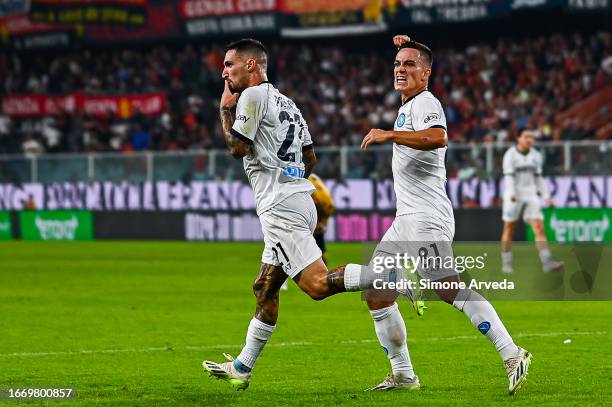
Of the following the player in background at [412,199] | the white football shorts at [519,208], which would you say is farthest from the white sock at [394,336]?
the white football shorts at [519,208]

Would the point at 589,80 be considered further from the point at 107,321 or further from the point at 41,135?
the point at 107,321

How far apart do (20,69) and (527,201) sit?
31596 millimetres

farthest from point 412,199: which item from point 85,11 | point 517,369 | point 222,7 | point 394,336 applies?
point 222,7

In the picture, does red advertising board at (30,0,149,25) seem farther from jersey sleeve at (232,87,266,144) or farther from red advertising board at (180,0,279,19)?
jersey sleeve at (232,87,266,144)

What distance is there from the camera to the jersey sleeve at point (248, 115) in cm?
857

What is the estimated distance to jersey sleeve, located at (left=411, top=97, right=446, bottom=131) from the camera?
8.62m

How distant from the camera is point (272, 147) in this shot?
346 inches

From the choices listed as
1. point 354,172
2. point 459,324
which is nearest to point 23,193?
point 354,172

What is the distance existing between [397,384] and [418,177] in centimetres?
144

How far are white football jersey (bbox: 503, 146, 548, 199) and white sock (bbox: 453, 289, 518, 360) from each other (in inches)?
484

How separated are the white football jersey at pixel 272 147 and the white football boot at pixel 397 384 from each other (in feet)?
4.70

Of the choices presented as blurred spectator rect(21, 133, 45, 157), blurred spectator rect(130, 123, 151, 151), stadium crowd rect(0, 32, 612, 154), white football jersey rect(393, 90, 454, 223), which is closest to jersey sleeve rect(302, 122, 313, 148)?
white football jersey rect(393, 90, 454, 223)

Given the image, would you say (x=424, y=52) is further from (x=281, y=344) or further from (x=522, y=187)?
(x=522, y=187)
